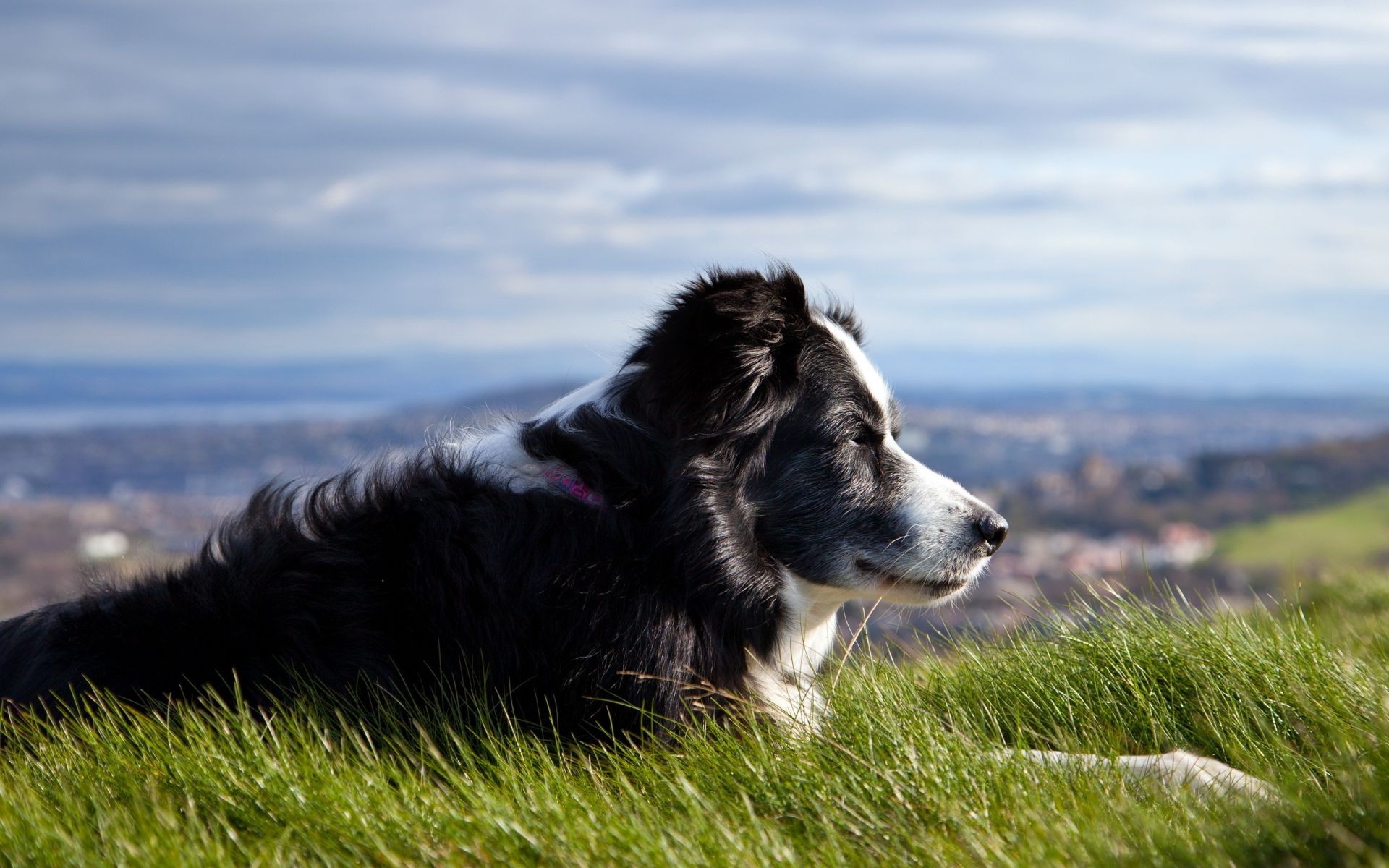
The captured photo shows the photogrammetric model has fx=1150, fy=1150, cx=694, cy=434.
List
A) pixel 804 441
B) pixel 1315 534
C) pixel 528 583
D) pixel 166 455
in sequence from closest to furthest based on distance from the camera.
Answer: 1. pixel 528 583
2. pixel 804 441
3. pixel 1315 534
4. pixel 166 455

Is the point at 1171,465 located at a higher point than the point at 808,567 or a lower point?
lower

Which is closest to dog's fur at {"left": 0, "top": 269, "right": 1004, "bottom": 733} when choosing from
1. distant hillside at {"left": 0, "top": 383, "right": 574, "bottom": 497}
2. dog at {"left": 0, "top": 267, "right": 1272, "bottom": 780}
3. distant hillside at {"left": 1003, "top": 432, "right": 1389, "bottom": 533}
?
dog at {"left": 0, "top": 267, "right": 1272, "bottom": 780}

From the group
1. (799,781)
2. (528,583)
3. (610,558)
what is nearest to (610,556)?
(610,558)

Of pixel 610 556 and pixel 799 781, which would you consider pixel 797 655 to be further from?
pixel 799 781

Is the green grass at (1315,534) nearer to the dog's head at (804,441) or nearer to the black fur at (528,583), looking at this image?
the dog's head at (804,441)

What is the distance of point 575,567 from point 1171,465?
86915mm

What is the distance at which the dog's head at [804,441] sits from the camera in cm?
381

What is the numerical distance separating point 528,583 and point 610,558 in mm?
263

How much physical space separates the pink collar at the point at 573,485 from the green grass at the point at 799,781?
30.1 inches

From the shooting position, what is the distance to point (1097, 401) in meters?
170

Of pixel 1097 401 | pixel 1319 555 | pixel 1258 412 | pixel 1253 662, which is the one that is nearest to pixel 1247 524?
pixel 1319 555

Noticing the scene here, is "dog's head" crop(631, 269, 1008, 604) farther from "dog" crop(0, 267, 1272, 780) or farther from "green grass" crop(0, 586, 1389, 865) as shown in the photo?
"green grass" crop(0, 586, 1389, 865)

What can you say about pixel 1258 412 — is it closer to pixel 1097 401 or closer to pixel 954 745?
pixel 1097 401

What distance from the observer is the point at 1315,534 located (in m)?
56.8
